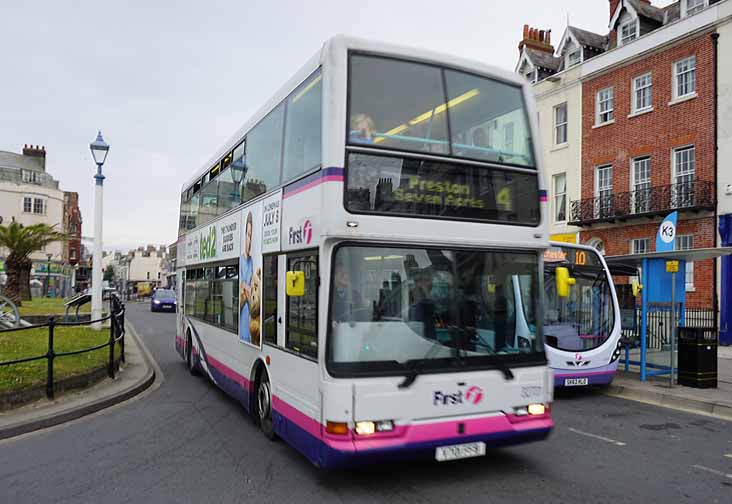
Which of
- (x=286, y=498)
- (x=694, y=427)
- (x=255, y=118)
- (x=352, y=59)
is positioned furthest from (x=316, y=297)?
(x=694, y=427)

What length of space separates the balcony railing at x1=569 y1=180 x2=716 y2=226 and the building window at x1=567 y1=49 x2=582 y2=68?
246 inches

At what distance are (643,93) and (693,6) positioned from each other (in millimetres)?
3222

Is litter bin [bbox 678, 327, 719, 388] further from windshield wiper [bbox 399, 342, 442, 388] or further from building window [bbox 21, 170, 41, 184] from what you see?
building window [bbox 21, 170, 41, 184]

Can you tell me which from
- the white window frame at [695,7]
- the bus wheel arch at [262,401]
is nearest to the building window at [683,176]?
the white window frame at [695,7]

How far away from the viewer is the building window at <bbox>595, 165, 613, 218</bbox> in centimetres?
2277

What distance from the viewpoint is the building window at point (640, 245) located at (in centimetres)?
2136

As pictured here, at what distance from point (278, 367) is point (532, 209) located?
3.13m

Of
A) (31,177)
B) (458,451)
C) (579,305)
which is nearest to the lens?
(458,451)

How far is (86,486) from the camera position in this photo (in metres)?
5.55

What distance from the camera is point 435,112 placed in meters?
5.71

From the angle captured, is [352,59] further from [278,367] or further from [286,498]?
[286,498]

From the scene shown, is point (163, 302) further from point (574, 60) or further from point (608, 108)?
point (608, 108)

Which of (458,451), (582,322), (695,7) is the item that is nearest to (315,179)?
(458,451)

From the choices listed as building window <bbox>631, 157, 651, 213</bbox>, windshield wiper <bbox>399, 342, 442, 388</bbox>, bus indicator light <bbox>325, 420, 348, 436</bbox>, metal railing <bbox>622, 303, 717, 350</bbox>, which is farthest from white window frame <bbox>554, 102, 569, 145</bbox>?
bus indicator light <bbox>325, 420, 348, 436</bbox>
